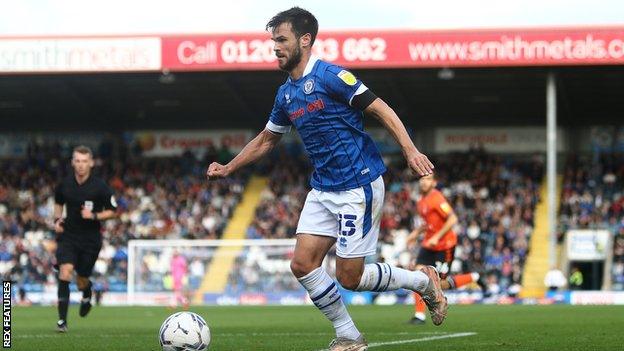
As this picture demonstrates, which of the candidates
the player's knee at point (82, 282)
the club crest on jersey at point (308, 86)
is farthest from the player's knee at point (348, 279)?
the player's knee at point (82, 282)

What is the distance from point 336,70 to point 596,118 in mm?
34264

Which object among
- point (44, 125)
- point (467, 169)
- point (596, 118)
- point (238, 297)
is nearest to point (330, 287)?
point (238, 297)

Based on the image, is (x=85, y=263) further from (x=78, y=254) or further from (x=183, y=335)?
(x=183, y=335)

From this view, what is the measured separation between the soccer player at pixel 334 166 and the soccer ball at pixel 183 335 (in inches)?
32.2

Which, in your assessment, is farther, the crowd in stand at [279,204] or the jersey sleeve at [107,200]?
the crowd in stand at [279,204]

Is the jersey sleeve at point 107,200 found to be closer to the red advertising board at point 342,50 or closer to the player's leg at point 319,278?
the player's leg at point 319,278

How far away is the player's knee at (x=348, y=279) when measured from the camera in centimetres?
802

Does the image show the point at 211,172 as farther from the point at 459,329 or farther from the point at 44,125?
the point at 44,125

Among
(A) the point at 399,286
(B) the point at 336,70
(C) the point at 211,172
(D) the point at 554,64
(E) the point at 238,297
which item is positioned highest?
(D) the point at 554,64

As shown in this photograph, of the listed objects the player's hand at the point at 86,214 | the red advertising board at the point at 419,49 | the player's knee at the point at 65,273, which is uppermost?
the red advertising board at the point at 419,49

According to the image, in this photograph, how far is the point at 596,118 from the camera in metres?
40.6

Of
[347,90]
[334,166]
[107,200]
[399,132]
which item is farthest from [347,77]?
[107,200]

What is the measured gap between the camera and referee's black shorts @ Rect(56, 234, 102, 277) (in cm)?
1343

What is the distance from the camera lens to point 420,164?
7.49 meters
